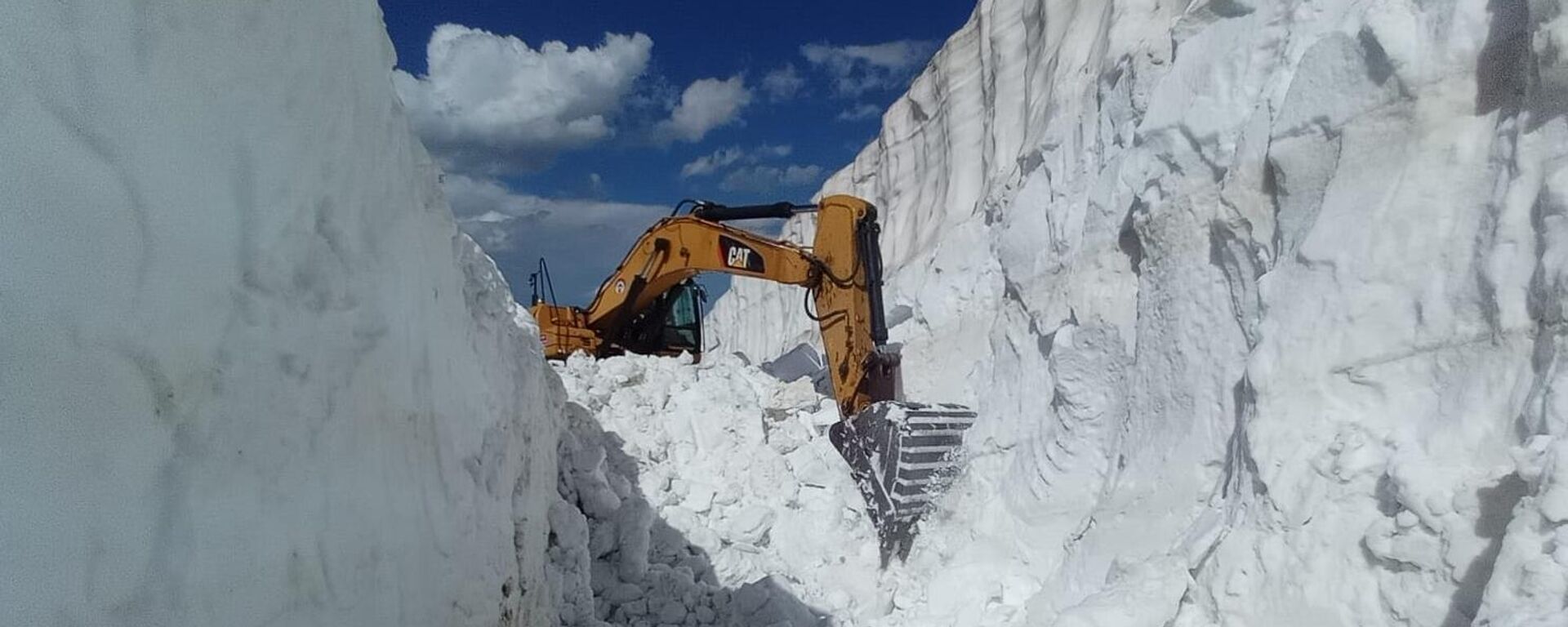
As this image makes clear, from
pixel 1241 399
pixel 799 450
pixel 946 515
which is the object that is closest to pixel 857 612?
pixel 946 515

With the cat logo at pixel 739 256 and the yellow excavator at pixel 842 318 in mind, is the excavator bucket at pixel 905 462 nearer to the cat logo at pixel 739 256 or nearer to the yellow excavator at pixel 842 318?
the yellow excavator at pixel 842 318

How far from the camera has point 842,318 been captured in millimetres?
7508

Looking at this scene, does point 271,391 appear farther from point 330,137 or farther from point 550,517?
point 550,517

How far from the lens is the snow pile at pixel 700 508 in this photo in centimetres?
573

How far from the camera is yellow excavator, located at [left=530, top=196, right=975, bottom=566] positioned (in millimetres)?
6680

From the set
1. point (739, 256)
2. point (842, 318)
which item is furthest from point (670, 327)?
point (842, 318)

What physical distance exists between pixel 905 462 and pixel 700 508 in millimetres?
1419

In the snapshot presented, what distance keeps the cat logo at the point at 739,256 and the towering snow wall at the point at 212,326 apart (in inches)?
181

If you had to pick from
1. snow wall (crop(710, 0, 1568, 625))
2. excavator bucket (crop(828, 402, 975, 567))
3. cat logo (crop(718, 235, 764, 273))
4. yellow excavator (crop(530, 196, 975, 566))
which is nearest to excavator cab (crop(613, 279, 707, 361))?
yellow excavator (crop(530, 196, 975, 566))

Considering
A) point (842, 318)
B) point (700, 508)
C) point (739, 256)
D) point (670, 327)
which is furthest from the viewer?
point (670, 327)

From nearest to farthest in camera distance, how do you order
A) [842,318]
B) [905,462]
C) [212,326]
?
[212,326] < [905,462] < [842,318]

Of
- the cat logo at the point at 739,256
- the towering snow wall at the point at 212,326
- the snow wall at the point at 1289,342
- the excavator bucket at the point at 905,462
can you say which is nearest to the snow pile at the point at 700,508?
the excavator bucket at the point at 905,462

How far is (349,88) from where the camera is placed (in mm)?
2883

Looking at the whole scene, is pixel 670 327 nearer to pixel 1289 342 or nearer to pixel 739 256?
pixel 739 256
